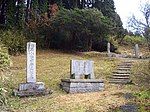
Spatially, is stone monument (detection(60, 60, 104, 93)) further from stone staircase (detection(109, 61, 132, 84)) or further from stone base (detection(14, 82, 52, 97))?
stone staircase (detection(109, 61, 132, 84))

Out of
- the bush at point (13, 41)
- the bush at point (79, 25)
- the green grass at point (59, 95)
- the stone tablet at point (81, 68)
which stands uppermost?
the bush at point (79, 25)

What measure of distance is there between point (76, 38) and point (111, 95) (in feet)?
45.7

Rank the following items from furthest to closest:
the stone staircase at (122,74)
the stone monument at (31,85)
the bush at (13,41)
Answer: the bush at (13,41), the stone staircase at (122,74), the stone monument at (31,85)

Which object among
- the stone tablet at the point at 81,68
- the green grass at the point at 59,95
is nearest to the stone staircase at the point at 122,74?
the green grass at the point at 59,95

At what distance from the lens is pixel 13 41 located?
913 inches

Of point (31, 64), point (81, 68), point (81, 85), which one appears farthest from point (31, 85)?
point (81, 68)

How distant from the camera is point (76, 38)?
87.7 feet

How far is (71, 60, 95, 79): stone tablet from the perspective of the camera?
47.9 ft

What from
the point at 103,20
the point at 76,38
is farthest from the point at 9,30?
the point at 103,20

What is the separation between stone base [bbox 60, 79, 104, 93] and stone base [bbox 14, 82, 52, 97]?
968 mm

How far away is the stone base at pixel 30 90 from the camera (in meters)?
12.8

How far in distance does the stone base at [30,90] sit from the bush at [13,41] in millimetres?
9365

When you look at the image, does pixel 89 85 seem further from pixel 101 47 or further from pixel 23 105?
pixel 101 47

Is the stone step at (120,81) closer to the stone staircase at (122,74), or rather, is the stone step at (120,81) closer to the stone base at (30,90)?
the stone staircase at (122,74)
